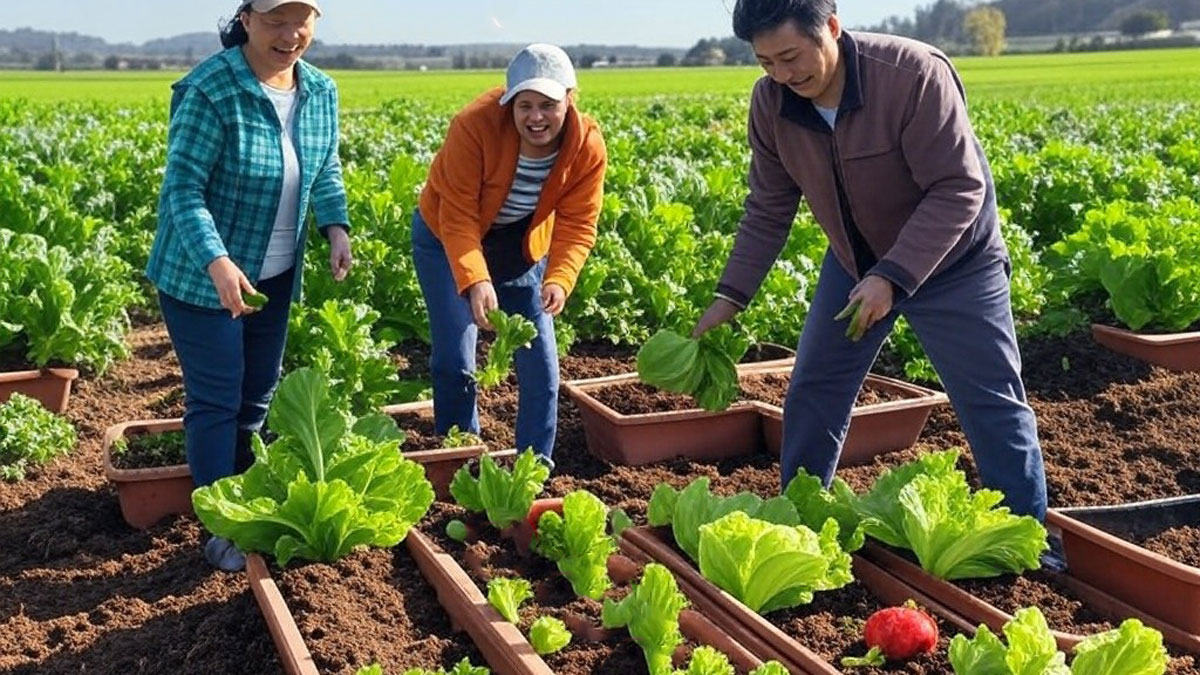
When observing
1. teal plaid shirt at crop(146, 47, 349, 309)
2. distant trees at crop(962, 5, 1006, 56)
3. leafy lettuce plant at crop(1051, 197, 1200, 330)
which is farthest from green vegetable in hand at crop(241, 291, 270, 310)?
distant trees at crop(962, 5, 1006, 56)

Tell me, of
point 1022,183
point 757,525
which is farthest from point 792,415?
point 1022,183

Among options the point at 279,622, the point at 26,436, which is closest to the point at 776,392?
the point at 279,622

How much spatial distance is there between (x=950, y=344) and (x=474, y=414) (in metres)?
2.13

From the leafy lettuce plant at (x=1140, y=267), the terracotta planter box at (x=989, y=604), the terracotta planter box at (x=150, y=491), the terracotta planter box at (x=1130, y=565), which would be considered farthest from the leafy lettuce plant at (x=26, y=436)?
the leafy lettuce plant at (x=1140, y=267)

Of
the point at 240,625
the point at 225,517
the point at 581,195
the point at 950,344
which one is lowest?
the point at 240,625

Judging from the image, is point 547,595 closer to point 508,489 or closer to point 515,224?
point 508,489

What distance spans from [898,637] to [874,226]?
1.37 m

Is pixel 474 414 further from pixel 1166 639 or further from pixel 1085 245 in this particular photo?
pixel 1085 245

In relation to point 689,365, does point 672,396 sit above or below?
below

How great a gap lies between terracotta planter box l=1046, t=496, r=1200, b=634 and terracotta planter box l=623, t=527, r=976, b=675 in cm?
58

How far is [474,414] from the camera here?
5.55 metres

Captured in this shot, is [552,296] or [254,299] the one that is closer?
[254,299]

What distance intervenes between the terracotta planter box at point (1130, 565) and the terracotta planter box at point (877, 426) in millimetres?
1585

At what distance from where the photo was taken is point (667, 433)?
18.9 ft
